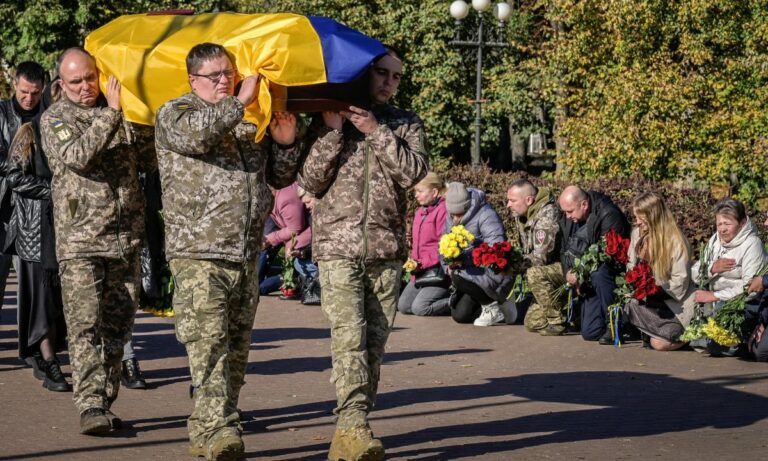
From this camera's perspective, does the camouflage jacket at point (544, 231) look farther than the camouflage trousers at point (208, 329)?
Yes

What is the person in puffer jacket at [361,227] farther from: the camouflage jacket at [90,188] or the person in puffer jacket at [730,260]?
the person in puffer jacket at [730,260]

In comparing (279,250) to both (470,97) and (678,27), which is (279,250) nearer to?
(678,27)

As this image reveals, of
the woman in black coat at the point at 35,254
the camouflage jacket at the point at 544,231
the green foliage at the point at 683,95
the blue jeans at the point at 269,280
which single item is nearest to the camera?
the woman in black coat at the point at 35,254

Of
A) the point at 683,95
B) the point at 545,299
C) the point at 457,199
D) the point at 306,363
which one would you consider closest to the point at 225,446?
the point at 306,363

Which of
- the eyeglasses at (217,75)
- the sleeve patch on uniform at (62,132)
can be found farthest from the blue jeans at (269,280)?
the eyeglasses at (217,75)

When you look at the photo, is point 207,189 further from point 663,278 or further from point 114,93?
point 663,278

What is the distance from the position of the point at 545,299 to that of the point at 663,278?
1404 millimetres

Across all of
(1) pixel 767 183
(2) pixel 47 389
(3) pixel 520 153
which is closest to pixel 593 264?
(2) pixel 47 389

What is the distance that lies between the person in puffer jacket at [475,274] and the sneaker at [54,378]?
194 inches

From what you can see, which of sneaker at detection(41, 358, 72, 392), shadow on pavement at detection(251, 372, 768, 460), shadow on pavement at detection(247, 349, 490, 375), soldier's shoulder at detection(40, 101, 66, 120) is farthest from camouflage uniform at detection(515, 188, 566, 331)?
soldier's shoulder at detection(40, 101, 66, 120)

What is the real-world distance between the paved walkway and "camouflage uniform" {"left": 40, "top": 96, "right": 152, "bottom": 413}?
46 cm

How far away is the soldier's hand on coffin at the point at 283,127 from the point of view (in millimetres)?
6432

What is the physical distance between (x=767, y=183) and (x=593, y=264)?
32.9 ft

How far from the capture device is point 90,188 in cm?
710
